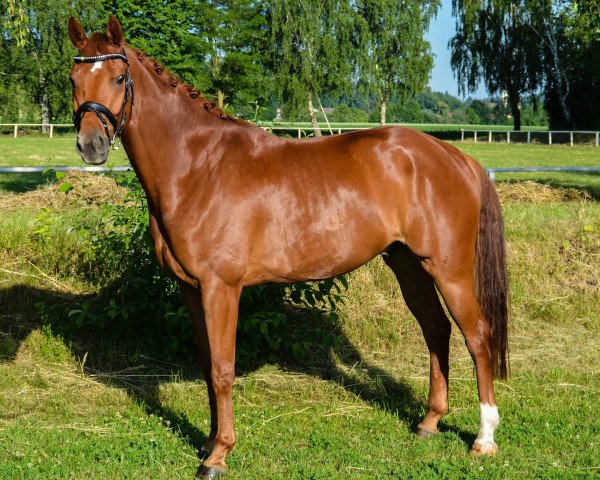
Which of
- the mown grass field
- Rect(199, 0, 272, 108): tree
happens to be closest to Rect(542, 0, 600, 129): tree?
Rect(199, 0, 272, 108): tree

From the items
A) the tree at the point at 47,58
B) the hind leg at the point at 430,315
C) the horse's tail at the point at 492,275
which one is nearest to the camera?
the horse's tail at the point at 492,275

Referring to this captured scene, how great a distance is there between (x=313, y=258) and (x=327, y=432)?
4.21 ft

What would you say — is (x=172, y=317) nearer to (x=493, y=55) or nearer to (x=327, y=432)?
(x=327, y=432)

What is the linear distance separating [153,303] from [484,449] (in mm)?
3077

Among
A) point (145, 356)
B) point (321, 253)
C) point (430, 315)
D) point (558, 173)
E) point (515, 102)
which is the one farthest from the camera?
point (515, 102)

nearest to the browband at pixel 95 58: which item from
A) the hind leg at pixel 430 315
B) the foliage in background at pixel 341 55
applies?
the hind leg at pixel 430 315

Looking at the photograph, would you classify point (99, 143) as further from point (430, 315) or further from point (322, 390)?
point (322, 390)

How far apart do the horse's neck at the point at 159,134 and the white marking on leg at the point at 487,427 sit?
7.68ft

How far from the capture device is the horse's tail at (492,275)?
4555 mm

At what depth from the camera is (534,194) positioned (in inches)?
452

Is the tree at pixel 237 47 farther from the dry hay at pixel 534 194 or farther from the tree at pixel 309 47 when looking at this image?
the dry hay at pixel 534 194

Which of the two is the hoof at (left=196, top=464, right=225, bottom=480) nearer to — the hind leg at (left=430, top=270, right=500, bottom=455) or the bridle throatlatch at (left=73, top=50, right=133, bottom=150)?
the hind leg at (left=430, top=270, right=500, bottom=455)

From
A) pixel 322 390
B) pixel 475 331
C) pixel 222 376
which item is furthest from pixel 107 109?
pixel 322 390

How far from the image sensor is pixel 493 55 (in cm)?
4634
